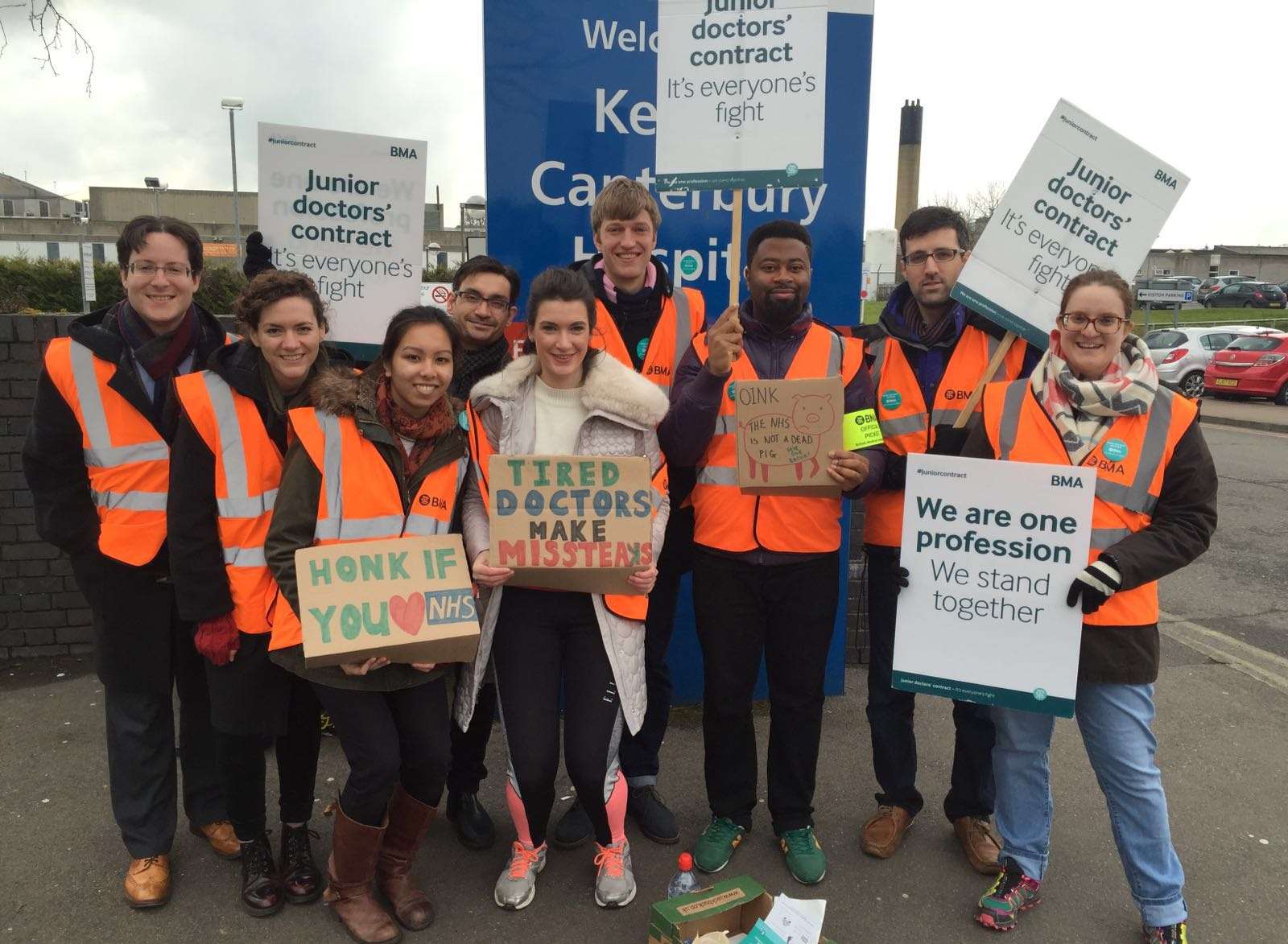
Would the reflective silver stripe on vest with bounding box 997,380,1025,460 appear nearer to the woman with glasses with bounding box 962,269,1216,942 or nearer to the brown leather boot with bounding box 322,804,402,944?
the woman with glasses with bounding box 962,269,1216,942

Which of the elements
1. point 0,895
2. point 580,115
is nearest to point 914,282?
point 580,115

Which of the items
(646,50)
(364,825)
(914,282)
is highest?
(646,50)

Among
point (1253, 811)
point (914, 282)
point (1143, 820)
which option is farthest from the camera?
point (1253, 811)

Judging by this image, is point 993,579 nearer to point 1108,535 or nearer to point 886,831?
point 1108,535

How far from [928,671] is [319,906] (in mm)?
2209

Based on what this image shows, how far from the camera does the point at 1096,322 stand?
9.04 feet

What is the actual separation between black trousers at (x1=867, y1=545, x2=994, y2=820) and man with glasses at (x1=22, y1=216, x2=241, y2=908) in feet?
8.05

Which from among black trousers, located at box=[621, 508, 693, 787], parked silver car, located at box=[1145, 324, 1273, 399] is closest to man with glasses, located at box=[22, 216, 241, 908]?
black trousers, located at box=[621, 508, 693, 787]

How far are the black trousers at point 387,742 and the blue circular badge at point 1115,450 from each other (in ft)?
7.23

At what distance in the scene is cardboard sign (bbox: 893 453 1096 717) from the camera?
277cm

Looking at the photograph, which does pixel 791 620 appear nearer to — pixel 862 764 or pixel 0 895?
pixel 862 764

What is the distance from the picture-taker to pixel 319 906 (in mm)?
3068

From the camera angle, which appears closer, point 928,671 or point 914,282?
point 928,671

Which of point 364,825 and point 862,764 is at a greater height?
point 364,825
